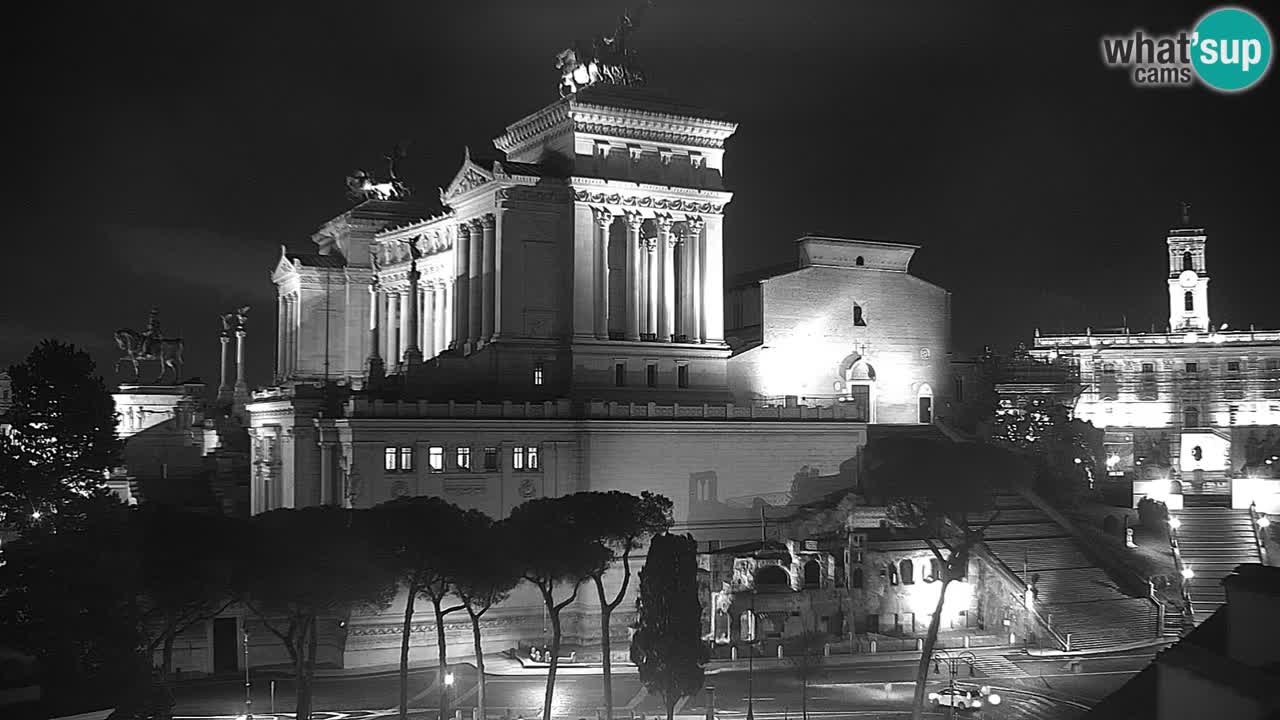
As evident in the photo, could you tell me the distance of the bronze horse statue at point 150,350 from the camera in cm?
10669

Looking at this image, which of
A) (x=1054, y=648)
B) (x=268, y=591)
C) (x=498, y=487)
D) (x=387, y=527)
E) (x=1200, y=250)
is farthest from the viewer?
(x=1200, y=250)

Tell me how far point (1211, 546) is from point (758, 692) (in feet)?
111

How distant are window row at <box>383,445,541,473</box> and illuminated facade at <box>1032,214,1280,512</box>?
206ft

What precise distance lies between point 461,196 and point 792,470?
26.7 m

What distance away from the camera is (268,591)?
158 ft

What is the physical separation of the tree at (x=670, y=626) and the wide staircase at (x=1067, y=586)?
23.6m

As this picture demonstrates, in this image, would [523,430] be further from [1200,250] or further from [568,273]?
[1200,250]

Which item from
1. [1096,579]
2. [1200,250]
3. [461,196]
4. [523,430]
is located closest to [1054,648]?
[1096,579]

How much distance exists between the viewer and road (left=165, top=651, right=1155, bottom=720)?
5200cm

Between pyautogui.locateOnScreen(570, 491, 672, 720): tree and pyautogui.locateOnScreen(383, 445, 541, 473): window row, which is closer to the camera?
pyautogui.locateOnScreen(570, 491, 672, 720): tree

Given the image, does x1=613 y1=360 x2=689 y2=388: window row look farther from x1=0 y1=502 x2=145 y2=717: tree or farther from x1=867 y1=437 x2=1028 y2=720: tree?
x1=0 y1=502 x2=145 y2=717: tree

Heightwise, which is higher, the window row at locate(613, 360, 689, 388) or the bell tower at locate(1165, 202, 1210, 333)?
the bell tower at locate(1165, 202, 1210, 333)

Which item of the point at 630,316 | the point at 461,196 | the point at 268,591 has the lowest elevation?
the point at 268,591

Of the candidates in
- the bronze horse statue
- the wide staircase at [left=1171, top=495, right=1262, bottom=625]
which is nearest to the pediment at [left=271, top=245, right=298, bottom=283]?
the bronze horse statue
